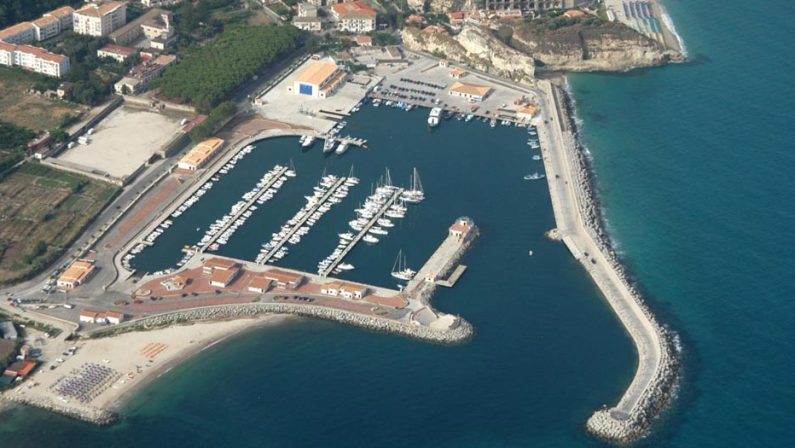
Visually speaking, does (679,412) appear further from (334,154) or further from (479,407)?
(334,154)

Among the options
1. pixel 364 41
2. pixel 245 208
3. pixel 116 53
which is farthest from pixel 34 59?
pixel 364 41

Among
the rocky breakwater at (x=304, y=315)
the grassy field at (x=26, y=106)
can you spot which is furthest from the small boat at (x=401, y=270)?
the grassy field at (x=26, y=106)

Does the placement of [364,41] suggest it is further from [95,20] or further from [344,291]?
[344,291]

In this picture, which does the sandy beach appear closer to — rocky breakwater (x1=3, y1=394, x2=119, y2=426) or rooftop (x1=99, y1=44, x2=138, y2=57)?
rocky breakwater (x1=3, y1=394, x2=119, y2=426)

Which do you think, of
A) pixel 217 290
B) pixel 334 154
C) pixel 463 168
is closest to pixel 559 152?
pixel 463 168

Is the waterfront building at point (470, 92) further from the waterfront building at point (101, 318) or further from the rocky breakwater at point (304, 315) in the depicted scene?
the waterfront building at point (101, 318)

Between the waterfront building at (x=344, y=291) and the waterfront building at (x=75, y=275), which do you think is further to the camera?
the waterfront building at (x=344, y=291)
